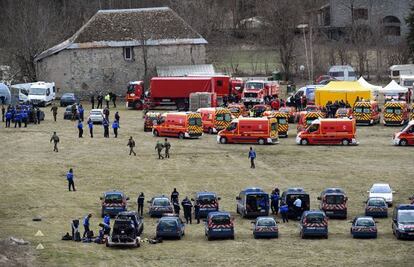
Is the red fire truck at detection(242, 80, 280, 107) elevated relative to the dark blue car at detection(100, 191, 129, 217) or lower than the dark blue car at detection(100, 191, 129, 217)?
elevated

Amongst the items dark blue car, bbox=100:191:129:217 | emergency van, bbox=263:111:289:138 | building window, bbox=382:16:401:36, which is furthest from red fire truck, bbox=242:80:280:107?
dark blue car, bbox=100:191:129:217

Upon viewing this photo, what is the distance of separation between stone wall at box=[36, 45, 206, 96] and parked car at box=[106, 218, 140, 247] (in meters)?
61.4

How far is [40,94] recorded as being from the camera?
357 ft

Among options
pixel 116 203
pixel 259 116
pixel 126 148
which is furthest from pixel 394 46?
pixel 116 203

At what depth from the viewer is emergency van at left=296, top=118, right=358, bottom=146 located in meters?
86.8

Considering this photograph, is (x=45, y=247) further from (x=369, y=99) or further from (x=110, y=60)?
(x=110, y=60)

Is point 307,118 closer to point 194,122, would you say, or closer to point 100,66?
point 194,122

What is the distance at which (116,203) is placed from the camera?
208 feet

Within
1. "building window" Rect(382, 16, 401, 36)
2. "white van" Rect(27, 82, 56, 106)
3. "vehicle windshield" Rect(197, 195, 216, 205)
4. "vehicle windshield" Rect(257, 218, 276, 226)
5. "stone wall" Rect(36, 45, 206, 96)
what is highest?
"building window" Rect(382, 16, 401, 36)

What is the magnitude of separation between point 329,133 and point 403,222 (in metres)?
28.9

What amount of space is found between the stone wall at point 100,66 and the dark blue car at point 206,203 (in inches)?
2161

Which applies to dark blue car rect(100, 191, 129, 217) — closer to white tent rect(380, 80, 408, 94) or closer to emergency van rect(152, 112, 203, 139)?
emergency van rect(152, 112, 203, 139)

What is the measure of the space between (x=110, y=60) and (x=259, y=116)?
2628 centimetres

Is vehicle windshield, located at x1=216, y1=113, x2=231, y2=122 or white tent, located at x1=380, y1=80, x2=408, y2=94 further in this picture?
white tent, located at x1=380, y1=80, x2=408, y2=94
